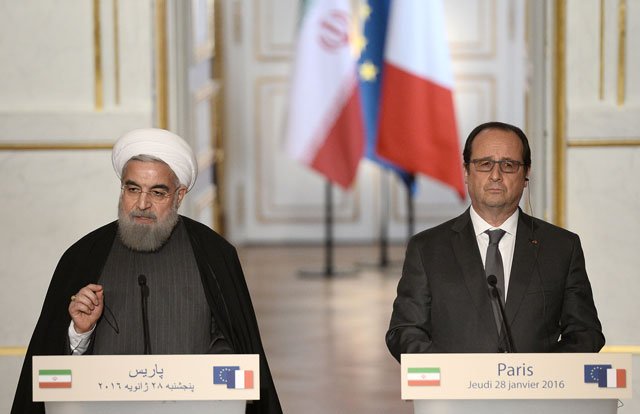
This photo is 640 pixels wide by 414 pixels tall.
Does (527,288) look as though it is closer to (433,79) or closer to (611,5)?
(611,5)

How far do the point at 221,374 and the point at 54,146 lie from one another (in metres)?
2.51

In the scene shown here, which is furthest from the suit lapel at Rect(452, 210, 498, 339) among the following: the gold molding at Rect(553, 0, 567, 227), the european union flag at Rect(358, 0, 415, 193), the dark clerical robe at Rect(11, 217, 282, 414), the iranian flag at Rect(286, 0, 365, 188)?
the european union flag at Rect(358, 0, 415, 193)

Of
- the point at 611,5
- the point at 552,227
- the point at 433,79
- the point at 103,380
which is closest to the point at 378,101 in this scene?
the point at 433,79

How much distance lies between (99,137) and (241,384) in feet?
8.14

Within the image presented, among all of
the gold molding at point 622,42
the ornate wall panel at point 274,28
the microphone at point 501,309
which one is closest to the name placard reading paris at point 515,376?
the microphone at point 501,309

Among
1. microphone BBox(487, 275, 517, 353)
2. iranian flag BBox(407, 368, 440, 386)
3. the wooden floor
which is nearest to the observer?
iranian flag BBox(407, 368, 440, 386)

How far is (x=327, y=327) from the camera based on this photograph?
7.54 metres

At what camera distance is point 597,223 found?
497 cm

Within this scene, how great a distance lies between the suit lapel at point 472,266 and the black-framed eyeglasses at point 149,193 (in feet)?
2.45

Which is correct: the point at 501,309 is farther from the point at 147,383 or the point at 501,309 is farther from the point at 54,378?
the point at 54,378

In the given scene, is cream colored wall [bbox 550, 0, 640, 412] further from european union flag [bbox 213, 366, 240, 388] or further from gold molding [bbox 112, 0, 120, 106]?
european union flag [bbox 213, 366, 240, 388]

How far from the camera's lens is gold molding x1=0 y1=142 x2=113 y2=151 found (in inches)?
195

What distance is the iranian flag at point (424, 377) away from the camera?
2.67 m

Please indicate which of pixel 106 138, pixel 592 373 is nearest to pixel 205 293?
pixel 592 373
